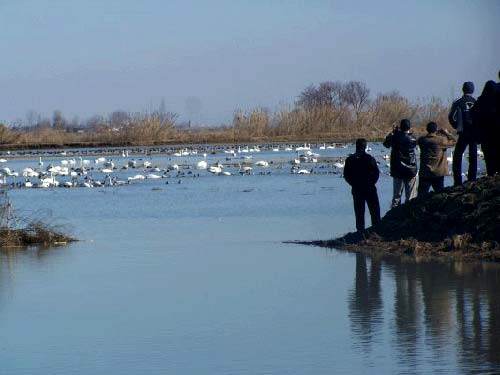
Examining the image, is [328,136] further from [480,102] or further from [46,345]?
[46,345]

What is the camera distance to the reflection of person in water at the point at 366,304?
9.44 meters

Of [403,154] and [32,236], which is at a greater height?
[403,154]

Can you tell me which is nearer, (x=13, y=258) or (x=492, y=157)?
(x=492, y=157)

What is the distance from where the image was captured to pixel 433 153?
16.1m

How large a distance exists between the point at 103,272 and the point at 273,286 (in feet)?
8.39

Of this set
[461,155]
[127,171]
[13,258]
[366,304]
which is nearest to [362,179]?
[461,155]

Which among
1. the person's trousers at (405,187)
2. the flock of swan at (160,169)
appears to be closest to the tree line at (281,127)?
the flock of swan at (160,169)

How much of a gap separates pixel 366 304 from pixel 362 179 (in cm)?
519

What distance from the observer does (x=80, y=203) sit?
2741 centimetres

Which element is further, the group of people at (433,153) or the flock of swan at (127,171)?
the flock of swan at (127,171)

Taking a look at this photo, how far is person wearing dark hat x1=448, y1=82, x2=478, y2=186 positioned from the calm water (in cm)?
226

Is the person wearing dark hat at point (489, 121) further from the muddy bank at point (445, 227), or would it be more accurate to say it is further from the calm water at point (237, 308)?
the calm water at point (237, 308)

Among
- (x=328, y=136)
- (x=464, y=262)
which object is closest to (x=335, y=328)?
(x=464, y=262)

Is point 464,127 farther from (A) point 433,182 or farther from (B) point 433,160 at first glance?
(A) point 433,182
